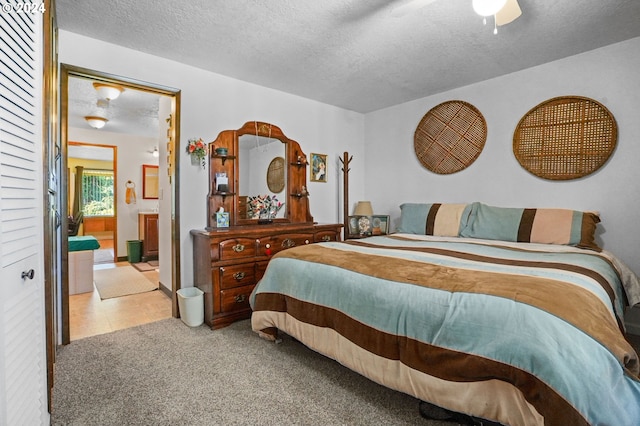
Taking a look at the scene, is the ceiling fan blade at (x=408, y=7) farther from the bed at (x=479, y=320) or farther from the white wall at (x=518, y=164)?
the white wall at (x=518, y=164)

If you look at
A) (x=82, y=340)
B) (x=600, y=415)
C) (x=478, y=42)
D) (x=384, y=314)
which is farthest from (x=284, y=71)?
(x=600, y=415)

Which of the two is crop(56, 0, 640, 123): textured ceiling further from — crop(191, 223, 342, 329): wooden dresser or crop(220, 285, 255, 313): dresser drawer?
crop(220, 285, 255, 313): dresser drawer

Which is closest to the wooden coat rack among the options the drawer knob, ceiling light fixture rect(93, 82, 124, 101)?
the drawer knob

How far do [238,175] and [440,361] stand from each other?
2714mm

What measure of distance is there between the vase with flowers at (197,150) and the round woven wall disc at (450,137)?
2.63 meters

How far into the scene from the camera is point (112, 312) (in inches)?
127

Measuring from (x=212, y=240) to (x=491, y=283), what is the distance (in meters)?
2.21

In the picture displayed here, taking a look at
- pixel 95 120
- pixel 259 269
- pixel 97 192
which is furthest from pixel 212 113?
pixel 97 192

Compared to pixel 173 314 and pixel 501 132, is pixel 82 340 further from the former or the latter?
pixel 501 132

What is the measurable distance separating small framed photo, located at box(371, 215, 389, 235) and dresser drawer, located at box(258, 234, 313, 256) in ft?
3.71

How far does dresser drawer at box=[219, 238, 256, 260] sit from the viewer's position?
113 inches

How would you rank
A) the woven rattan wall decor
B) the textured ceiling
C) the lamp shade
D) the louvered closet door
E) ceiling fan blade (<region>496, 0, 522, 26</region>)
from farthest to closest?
the lamp shade → the woven rattan wall decor → the textured ceiling → ceiling fan blade (<region>496, 0, 522, 26</region>) → the louvered closet door

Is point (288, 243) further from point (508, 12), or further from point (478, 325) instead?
point (508, 12)

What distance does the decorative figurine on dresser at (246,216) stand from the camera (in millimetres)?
2869
